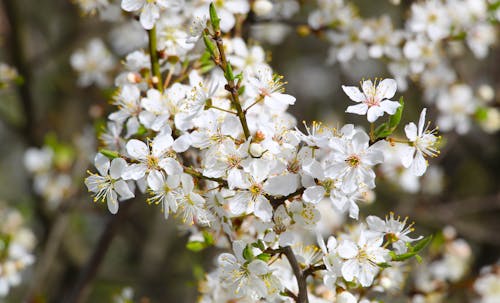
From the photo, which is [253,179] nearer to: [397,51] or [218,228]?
[218,228]

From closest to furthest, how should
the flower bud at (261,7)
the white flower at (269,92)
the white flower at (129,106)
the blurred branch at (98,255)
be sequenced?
1. the white flower at (269,92)
2. the white flower at (129,106)
3. the flower bud at (261,7)
4. the blurred branch at (98,255)

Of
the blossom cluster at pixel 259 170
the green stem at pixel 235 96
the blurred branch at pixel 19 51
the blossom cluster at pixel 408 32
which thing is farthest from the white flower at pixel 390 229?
the blurred branch at pixel 19 51

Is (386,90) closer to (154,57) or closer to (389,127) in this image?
(389,127)

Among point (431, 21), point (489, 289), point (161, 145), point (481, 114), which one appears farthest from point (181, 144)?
point (489, 289)

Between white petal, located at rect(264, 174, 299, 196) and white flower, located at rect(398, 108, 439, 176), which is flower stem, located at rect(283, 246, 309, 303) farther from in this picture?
white flower, located at rect(398, 108, 439, 176)

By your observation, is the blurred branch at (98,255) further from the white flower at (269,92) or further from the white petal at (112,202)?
the white flower at (269,92)

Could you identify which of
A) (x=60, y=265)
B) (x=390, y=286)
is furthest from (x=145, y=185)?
(x=60, y=265)

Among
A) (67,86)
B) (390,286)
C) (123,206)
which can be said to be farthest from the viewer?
(67,86)
